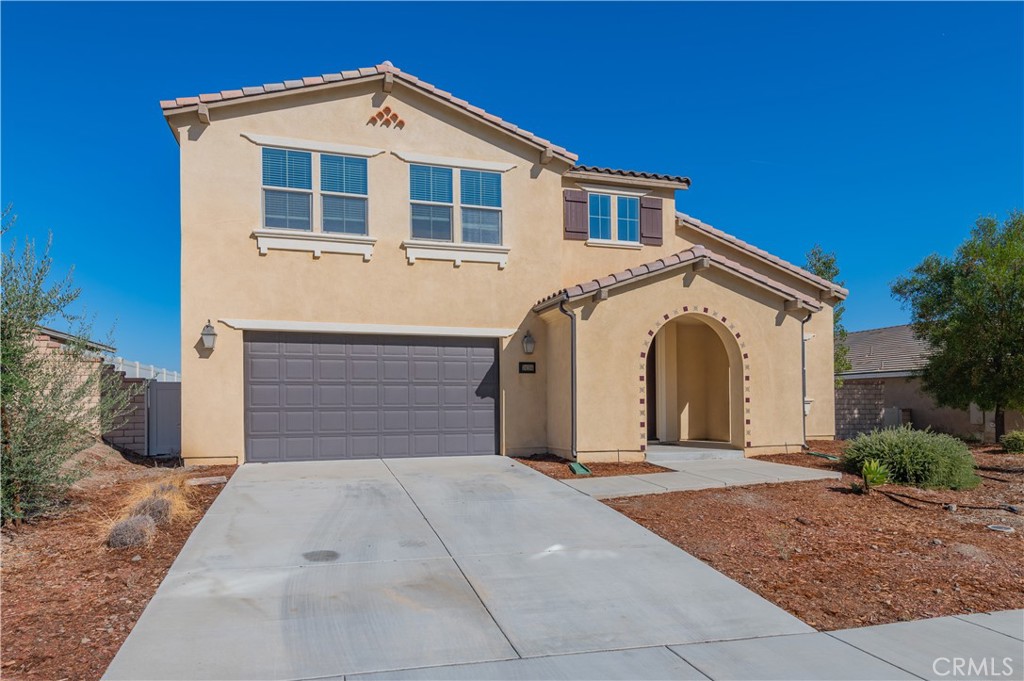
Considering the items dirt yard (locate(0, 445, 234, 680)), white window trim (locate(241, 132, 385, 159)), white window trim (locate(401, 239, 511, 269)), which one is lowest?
dirt yard (locate(0, 445, 234, 680))

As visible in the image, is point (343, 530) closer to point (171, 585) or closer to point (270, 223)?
point (171, 585)

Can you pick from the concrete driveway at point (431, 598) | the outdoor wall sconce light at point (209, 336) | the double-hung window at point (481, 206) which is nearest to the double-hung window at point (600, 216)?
the double-hung window at point (481, 206)

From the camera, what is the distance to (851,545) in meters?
7.10

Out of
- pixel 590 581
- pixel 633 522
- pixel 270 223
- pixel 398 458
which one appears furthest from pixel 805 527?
pixel 270 223

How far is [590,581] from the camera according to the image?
604cm

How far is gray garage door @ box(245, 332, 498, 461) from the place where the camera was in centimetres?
1234

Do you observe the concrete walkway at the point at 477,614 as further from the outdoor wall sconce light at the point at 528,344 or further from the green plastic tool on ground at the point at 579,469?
the outdoor wall sconce light at the point at 528,344

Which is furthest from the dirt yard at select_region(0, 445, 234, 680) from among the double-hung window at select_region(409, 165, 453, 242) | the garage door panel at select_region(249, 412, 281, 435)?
the double-hung window at select_region(409, 165, 453, 242)

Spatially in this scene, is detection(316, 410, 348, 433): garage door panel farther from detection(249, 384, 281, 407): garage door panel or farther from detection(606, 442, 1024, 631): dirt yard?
detection(606, 442, 1024, 631): dirt yard

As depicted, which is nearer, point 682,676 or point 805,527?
point 682,676

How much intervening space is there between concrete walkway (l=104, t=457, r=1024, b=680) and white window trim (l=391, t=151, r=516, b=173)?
7506mm

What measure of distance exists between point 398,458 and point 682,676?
926cm

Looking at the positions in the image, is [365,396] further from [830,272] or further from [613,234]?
[830,272]

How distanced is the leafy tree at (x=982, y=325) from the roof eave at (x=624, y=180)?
259 inches
